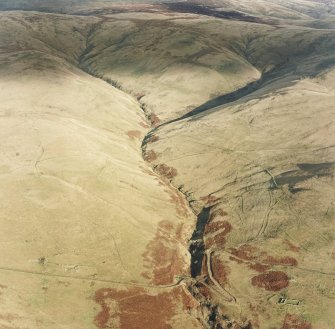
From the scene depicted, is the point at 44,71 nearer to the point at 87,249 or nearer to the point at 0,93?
the point at 0,93

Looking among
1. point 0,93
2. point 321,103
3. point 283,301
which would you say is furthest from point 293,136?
point 0,93

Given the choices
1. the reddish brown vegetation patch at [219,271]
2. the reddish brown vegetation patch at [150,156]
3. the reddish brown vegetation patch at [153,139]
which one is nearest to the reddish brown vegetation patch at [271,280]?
the reddish brown vegetation patch at [219,271]

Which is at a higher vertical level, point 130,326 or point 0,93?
point 130,326

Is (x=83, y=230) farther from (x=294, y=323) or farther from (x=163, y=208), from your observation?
(x=294, y=323)

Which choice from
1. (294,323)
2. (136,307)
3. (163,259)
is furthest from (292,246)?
(136,307)

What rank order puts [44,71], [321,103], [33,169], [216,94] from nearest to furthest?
[33,169]
[321,103]
[44,71]
[216,94]

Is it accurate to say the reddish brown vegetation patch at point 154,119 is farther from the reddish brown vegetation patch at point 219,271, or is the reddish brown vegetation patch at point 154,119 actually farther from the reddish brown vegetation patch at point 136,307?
the reddish brown vegetation patch at point 136,307
